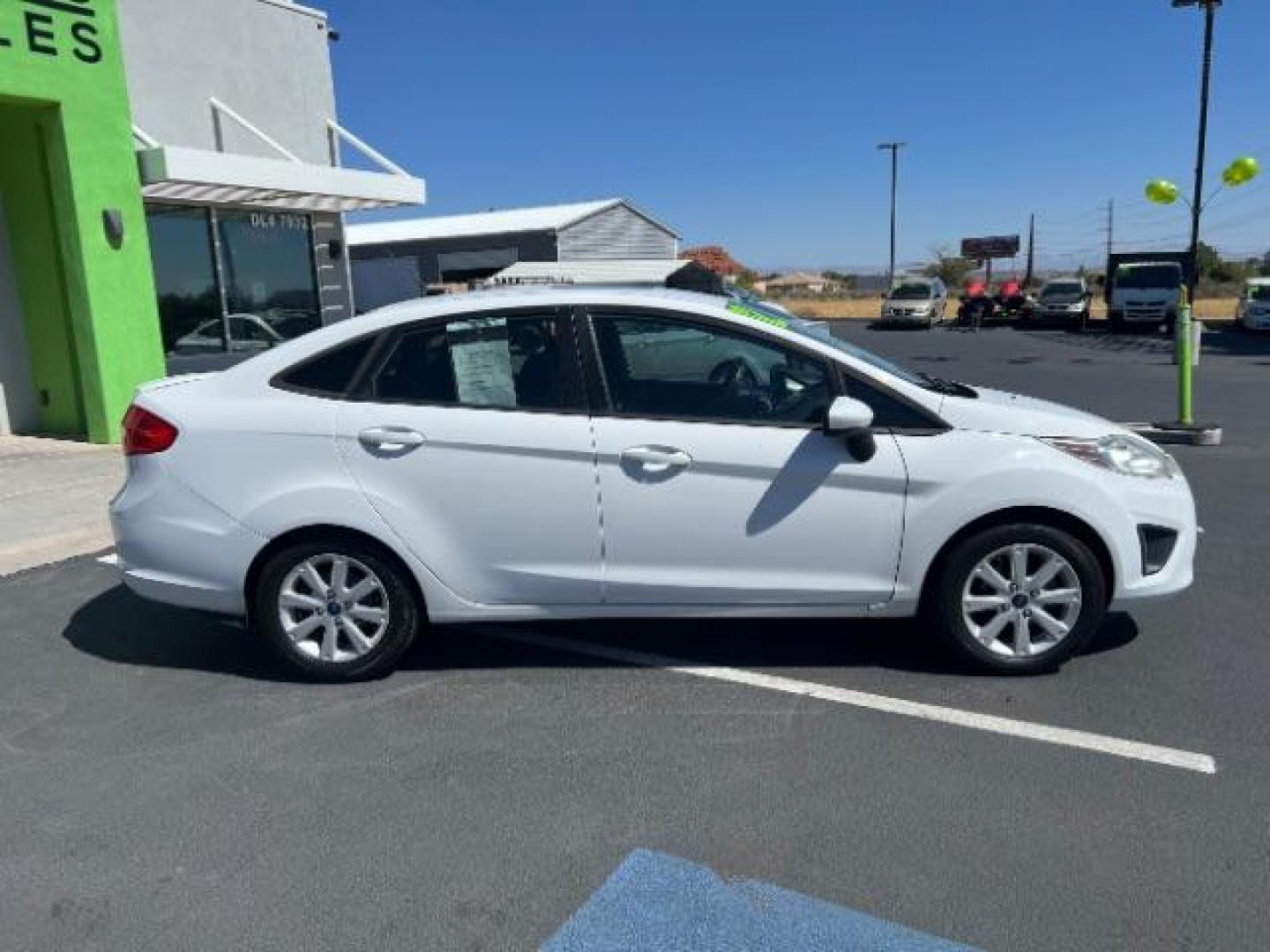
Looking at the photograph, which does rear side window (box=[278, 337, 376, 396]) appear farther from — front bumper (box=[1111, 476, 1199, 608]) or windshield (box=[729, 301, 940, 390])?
front bumper (box=[1111, 476, 1199, 608])

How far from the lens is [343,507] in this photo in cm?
389

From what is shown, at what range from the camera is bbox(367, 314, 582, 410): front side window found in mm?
3949

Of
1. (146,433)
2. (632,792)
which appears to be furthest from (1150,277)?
(146,433)

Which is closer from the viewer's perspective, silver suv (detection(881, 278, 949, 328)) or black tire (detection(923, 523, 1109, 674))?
black tire (detection(923, 523, 1109, 674))

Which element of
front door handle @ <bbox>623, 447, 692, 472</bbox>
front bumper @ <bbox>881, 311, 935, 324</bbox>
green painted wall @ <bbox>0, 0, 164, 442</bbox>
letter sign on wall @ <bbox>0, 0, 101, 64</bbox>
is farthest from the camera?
front bumper @ <bbox>881, 311, 935, 324</bbox>

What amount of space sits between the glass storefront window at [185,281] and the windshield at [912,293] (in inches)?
1048

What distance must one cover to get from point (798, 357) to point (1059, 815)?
1901mm

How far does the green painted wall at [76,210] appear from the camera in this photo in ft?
28.0

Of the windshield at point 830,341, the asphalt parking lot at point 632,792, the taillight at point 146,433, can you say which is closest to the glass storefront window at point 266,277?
the asphalt parking lot at point 632,792

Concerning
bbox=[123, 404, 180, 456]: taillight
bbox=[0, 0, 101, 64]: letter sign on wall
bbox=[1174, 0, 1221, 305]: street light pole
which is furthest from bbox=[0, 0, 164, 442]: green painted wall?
bbox=[1174, 0, 1221, 305]: street light pole

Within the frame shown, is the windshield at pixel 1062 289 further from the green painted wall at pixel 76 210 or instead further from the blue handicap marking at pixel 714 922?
the blue handicap marking at pixel 714 922

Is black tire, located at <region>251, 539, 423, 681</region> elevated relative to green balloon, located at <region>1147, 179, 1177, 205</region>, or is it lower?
lower

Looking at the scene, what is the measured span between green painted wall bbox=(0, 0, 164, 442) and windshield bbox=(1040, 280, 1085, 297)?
29088mm

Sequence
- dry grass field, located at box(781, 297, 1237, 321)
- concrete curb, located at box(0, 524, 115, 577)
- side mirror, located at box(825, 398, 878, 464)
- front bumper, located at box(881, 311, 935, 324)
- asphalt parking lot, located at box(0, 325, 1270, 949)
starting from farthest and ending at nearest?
1. dry grass field, located at box(781, 297, 1237, 321)
2. front bumper, located at box(881, 311, 935, 324)
3. concrete curb, located at box(0, 524, 115, 577)
4. side mirror, located at box(825, 398, 878, 464)
5. asphalt parking lot, located at box(0, 325, 1270, 949)
